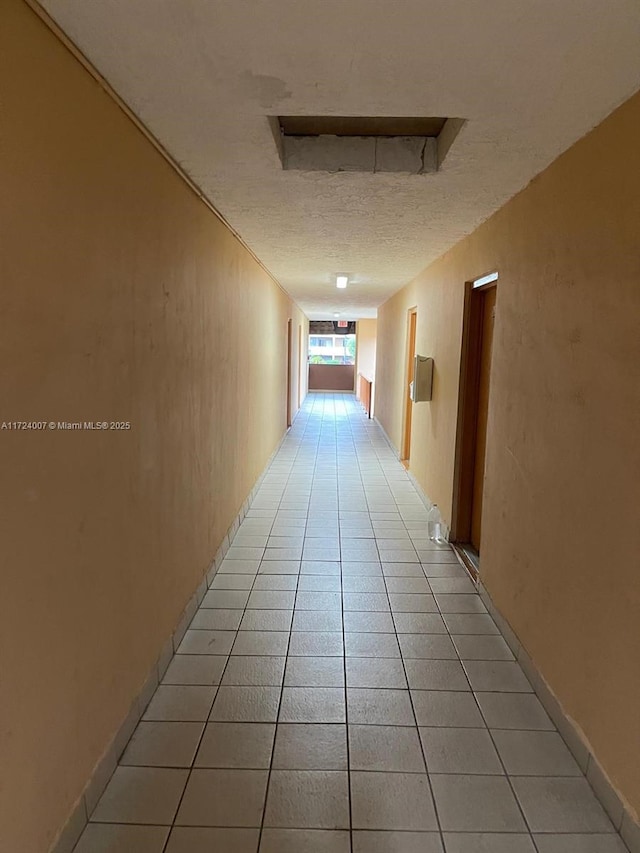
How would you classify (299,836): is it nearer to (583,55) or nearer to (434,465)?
(583,55)

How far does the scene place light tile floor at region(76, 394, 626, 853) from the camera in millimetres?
1537

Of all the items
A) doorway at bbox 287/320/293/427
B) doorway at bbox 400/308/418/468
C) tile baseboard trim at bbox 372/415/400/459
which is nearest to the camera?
doorway at bbox 400/308/418/468

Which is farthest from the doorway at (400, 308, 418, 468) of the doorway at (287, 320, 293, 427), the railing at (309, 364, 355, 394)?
the railing at (309, 364, 355, 394)

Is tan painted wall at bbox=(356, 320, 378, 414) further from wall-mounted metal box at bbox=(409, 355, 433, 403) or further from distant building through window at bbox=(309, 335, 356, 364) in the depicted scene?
wall-mounted metal box at bbox=(409, 355, 433, 403)

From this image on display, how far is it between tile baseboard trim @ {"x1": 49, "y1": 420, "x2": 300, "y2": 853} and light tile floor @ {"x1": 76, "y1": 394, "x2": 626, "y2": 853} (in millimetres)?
36

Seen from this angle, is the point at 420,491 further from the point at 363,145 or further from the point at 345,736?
the point at 363,145

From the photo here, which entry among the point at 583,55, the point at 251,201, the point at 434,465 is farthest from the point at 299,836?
the point at 434,465

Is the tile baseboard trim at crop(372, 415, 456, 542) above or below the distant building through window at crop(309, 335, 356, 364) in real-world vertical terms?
below

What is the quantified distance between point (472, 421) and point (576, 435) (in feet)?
5.92

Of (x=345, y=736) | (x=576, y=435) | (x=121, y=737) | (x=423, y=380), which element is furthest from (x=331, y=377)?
(x=121, y=737)

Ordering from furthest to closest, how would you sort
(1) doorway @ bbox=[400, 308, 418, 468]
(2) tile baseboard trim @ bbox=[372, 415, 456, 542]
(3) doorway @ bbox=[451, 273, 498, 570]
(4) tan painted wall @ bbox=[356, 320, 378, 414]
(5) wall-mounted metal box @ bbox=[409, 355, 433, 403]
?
(4) tan painted wall @ bbox=[356, 320, 378, 414], (1) doorway @ bbox=[400, 308, 418, 468], (5) wall-mounted metal box @ bbox=[409, 355, 433, 403], (2) tile baseboard trim @ bbox=[372, 415, 456, 542], (3) doorway @ bbox=[451, 273, 498, 570]

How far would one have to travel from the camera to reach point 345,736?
191cm

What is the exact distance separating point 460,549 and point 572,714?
1.83m

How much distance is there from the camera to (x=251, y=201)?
107 inches
